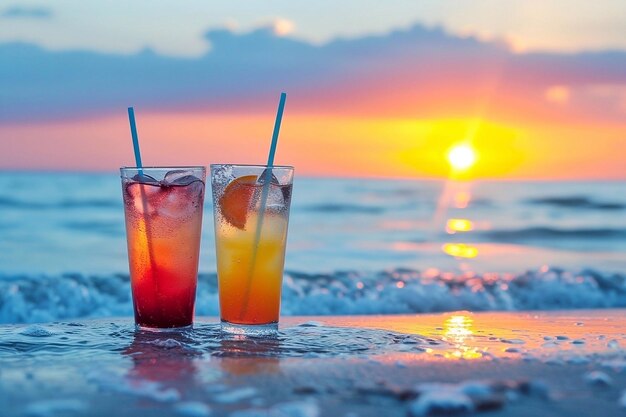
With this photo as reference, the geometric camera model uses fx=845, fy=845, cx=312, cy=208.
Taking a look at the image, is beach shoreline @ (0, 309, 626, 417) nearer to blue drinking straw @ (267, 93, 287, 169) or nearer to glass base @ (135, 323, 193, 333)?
glass base @ (135, 323, 193, 333)

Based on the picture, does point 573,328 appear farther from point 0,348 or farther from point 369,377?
point 0,348

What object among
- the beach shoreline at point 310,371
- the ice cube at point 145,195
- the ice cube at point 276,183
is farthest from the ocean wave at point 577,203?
the ice cube at point 145,195

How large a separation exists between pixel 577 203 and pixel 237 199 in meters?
19.2

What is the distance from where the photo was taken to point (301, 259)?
8211 mm

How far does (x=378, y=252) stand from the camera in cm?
984

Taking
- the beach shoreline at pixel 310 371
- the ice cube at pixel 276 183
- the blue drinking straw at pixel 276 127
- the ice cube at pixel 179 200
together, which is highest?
the blue drinking straw at pixel 276 127

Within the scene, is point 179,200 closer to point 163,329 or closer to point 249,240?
point 249,240

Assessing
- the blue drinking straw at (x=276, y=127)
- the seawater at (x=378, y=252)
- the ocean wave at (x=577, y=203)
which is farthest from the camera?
the ocean wave at (x=577, y=203)

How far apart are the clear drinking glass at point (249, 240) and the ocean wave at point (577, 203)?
1787 cm

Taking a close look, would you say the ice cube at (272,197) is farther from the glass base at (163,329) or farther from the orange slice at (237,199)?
the glass base at (163,329)

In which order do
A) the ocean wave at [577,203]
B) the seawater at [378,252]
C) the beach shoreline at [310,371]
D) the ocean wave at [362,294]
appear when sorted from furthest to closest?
1. the ocean wave at [577,203]
2. the seawater at [378,252]
3. the ocean wave at [362,294]
4. the beach shoreline at [310,371]

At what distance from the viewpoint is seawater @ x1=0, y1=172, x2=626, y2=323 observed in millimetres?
5000

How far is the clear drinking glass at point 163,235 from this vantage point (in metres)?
2.77

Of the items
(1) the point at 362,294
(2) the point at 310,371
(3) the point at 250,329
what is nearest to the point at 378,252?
(1) the point at 362,294
